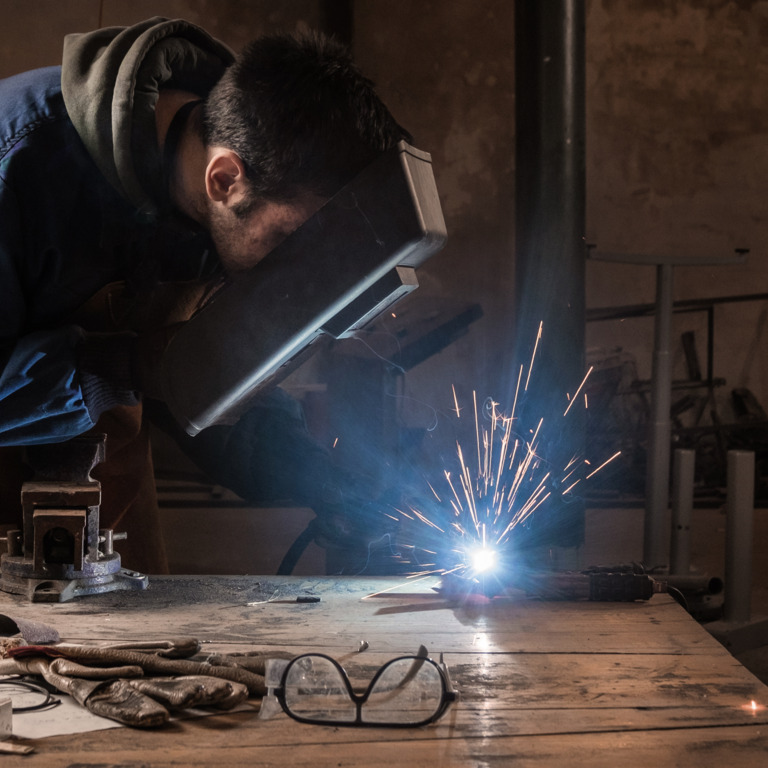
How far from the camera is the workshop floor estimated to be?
392 centimetres

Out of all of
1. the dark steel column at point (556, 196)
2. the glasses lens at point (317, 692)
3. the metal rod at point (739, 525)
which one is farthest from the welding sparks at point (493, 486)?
the glasses lens at point (317, 692)

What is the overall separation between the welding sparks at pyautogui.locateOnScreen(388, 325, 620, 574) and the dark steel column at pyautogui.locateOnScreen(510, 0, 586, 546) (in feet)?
0.28

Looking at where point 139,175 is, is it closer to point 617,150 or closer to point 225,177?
point 225,177

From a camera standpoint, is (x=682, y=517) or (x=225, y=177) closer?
Result: (x=225, y=177)

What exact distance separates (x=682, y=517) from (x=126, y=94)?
239 centimetres

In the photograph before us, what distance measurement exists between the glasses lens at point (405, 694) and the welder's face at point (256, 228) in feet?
2.25

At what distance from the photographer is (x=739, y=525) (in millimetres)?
2758

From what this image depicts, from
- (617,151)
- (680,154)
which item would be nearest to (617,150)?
(617,151)

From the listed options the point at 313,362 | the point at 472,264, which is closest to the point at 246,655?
the point at 313,362

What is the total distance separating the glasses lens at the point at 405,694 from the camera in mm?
1070

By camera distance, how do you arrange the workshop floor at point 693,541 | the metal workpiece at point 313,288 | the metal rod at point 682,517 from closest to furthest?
the metal workpiece at point 313,288 < the metal rod at point 682,517 < the workshop floor at point 693,541

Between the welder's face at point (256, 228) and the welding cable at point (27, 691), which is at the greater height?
the welder's face at point (256, 228)

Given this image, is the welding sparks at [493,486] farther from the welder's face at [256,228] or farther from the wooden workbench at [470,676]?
the welder's face at [256,228]

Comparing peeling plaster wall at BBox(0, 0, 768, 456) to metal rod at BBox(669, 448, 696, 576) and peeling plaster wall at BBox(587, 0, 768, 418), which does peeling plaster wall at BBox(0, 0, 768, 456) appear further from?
metal rod at BBox(669, 448, 696, 576)
